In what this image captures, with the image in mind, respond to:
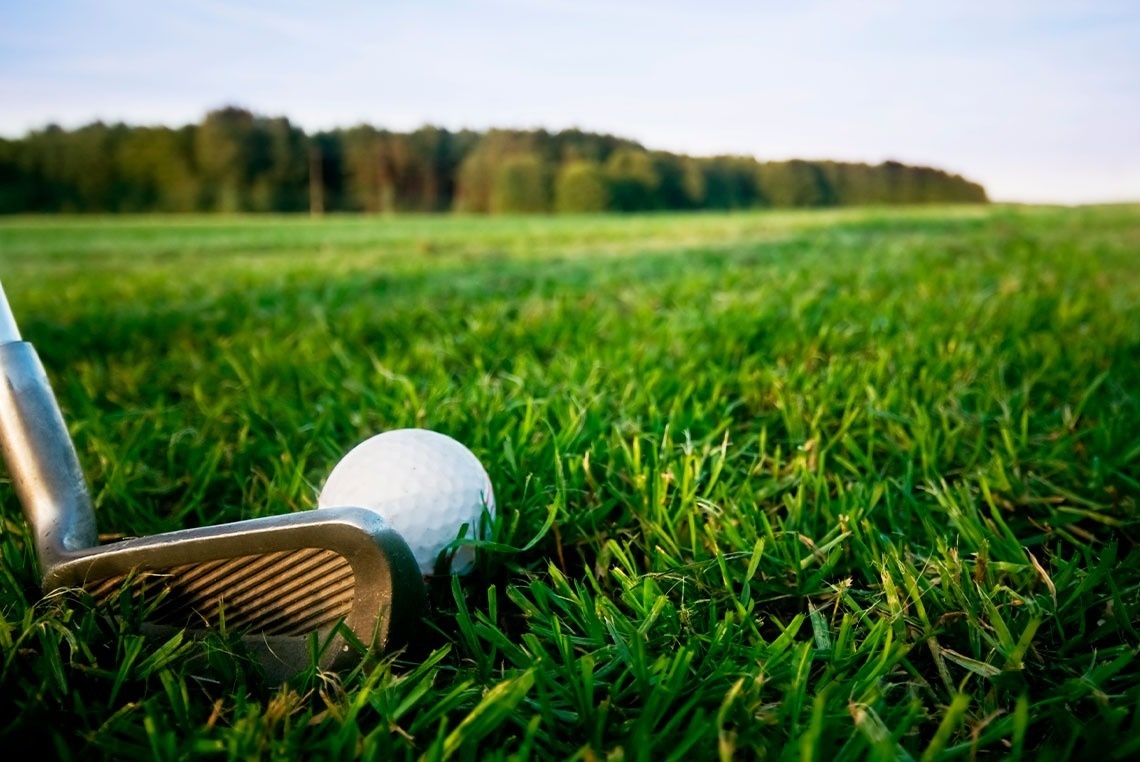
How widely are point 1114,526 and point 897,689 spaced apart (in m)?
0.80

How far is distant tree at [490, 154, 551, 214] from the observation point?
176ft

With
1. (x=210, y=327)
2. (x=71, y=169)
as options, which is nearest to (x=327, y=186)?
(x=71, y=169)

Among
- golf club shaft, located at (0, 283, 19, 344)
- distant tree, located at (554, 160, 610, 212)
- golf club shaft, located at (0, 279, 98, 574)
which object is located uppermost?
distant tree, located at (554, 160, 610, 212)

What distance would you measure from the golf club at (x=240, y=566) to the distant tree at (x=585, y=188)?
51227 millimetres

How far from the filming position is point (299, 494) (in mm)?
1595

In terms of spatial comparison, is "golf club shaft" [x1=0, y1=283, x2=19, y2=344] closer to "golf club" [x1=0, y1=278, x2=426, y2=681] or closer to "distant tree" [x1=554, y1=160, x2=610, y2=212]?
"golf club" [x1=0, y1=278, x2=426, y2=681]

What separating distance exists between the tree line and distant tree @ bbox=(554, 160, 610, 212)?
10 centimetres

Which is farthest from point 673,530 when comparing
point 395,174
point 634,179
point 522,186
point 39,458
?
point 395,174

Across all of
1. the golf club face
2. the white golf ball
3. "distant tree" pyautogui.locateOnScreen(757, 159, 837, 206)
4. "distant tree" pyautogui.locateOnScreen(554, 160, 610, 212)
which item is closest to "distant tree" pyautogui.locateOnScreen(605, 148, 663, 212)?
"distant tree" pyautogui.locateOnScreen(554, 160, 610, 212)

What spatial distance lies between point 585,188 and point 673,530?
51.4 metres

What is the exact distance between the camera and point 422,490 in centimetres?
132

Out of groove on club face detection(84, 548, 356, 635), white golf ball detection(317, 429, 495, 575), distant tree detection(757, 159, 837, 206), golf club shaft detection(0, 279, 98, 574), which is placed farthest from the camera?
distant tree detection(757, 159, 837, 206)

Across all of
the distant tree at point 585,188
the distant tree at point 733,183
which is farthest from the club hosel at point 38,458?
the distant tree at point 585,188

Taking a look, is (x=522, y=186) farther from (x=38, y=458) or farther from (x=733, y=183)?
(x=38, y=458)
